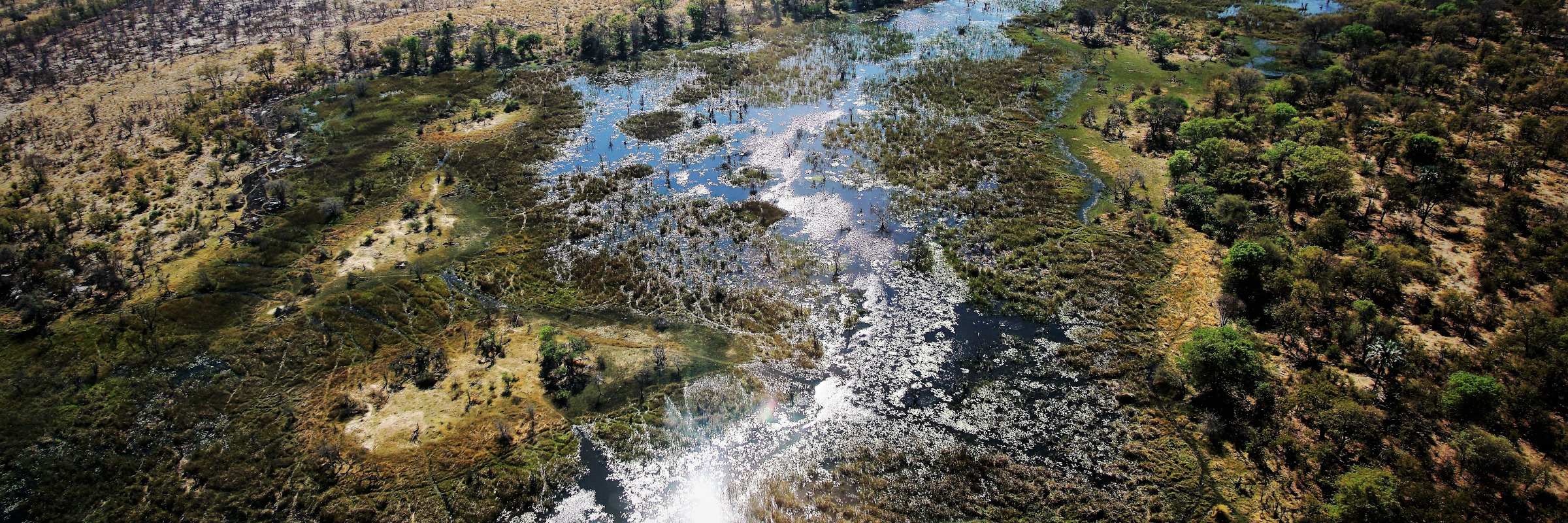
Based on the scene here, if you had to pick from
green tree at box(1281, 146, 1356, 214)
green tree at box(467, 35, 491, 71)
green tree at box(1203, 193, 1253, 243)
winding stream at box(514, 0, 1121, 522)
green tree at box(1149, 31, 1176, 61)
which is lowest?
winding stream at box(514, 0, 1121, 522)

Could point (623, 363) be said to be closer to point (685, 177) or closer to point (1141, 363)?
point (685, 177)

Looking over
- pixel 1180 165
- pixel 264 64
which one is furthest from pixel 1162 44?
pixel 264 64

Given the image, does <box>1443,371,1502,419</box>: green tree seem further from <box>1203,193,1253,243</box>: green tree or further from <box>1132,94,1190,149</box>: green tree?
<box>1132,94,1190,149</box>: green tree

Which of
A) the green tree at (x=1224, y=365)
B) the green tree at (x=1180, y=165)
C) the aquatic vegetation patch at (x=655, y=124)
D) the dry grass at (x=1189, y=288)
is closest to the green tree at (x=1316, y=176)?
the green tree at (x=1180, y=165)

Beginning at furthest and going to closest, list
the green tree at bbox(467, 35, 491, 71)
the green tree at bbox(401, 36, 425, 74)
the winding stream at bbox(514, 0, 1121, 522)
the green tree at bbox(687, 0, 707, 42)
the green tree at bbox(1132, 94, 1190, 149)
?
the green tree at bbox(687, 0, 707, 42)
the green tree at bbox(467, 35, 491, 71)
the green tree at bbox(401, 36, 425, 74)
the green tree at bbox(1132, 94, 1190, 149)
the winding stream at bbox(514, 0, 1121, 522)

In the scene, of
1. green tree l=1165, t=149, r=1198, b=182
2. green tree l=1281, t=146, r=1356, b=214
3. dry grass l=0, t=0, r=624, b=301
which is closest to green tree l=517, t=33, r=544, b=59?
dry grass l=0, t=0, r=624, b=301

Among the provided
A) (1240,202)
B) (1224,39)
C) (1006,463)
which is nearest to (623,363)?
(1006,463)

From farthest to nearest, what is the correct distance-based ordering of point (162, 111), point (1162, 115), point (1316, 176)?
point (162, 111)
point (1162, 115)
point (1316, 176)

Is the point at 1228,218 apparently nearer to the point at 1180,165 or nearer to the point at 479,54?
the point at 1180,165

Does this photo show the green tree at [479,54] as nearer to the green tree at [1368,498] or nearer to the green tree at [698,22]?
the green tree at [698,22]
